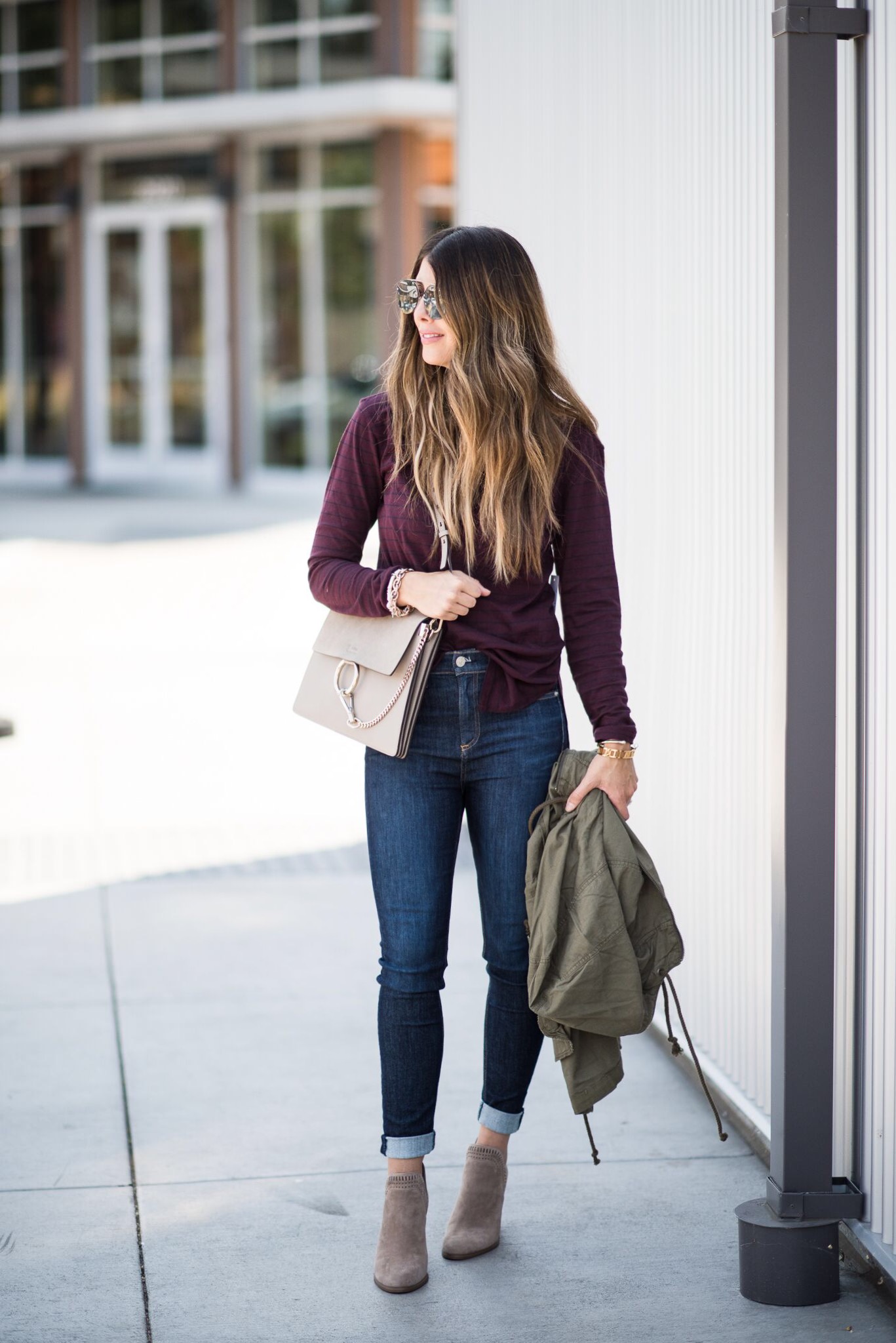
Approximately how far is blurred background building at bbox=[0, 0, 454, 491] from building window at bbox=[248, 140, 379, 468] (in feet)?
0.10

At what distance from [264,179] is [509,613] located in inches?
837

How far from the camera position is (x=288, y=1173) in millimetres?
3664

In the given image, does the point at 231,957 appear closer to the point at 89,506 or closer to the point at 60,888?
the point at 60,888

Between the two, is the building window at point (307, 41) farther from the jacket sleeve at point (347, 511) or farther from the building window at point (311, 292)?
the jacket sleeve at point (347, 511)

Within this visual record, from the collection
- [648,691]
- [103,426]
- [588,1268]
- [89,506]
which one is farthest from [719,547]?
[103,426]

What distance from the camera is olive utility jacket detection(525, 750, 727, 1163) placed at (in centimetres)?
294

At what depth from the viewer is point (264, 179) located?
2292 cm

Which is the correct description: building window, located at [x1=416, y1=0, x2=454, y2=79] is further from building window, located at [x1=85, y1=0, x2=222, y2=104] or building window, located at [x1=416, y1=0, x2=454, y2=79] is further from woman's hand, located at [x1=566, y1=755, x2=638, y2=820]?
woman's hand, located at [x1=566, y1=755, x2=638, y2=820]

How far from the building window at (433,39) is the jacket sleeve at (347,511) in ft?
66.0

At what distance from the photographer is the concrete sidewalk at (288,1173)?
9.91 feet

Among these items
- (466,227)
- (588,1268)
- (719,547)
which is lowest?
(588,1268)

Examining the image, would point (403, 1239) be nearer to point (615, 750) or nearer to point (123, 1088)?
point (615, 750)

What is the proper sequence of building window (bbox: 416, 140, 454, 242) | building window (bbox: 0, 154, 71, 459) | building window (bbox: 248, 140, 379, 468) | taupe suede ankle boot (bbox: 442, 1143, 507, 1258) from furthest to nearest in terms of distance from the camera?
building window (bbox: 0, 154, 71, 459) < building window (bbox: 248, 140, 379, 468) < building window (bbox: 416, 140, 454, 242) < taupe suede ankle boot (bbox: 442, 1143, 507, 1258)

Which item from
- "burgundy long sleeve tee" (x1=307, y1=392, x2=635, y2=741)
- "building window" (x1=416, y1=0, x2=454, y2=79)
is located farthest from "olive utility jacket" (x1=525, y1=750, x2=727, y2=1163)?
"building window" (x1=416, y1=0, x2=454, y2=79)
